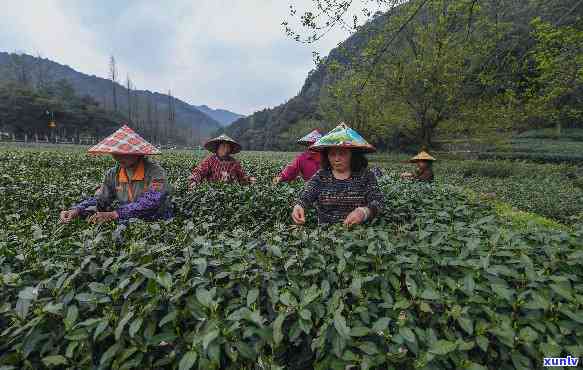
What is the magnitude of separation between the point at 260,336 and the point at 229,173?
175 inches

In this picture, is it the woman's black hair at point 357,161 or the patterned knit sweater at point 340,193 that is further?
the woman's black hair at point 357,161

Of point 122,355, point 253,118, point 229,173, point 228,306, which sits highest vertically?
point 253,118

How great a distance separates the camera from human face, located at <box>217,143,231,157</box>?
5641 millimetres

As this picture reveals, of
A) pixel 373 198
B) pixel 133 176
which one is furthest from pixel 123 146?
pixel 373 198

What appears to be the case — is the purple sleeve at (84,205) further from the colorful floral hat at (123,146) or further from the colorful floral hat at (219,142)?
the colorful floral hat at (219,142)

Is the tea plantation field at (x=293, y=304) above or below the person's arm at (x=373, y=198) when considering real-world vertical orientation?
below

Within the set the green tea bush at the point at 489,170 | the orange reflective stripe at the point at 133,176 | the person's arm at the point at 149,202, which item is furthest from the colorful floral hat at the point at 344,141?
the green tea bush at the point at 489,170

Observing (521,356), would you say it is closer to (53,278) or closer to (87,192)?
(53,278)

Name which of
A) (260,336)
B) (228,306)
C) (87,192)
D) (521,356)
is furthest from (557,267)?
(87,192)

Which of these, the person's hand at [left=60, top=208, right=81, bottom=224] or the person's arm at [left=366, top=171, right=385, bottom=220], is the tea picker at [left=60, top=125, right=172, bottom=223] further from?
the person's arm at [left=366, top=171, right=385, bottom=220]

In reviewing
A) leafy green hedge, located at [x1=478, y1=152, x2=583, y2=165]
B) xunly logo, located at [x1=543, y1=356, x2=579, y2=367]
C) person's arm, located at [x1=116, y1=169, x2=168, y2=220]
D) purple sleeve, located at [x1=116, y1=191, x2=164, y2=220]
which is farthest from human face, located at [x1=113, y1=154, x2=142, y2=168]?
leafy green hedge, located at [x1=478, y1=152, x2=583, y2=165]

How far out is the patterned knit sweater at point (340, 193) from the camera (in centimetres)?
314

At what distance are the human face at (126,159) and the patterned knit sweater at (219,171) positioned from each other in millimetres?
2124

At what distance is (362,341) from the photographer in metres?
1.41
